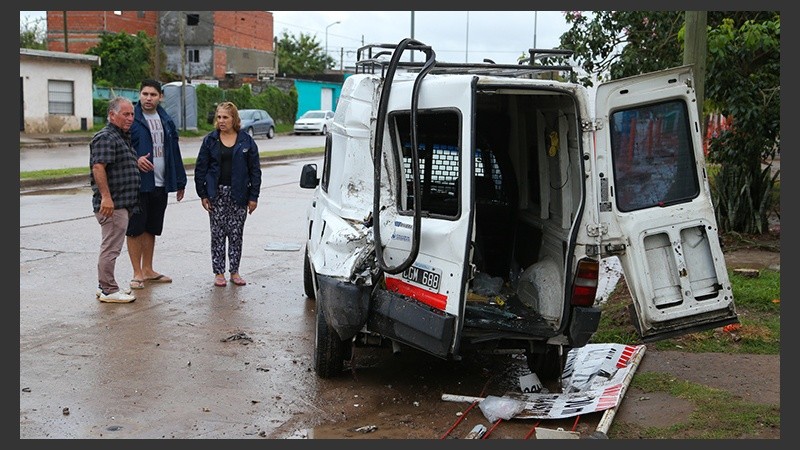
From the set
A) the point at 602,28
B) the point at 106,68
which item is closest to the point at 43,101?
the point at 106,68

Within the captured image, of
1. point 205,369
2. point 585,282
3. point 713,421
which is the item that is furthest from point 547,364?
point 205,369

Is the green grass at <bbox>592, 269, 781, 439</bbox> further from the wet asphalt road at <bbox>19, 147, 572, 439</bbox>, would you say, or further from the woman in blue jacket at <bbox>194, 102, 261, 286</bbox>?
the woman in blue jacket at <bbox>194, 102, 261, 286</bbox>

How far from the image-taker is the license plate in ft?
18.9

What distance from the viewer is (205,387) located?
6.29 meters

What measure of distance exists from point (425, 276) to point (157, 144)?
4.51 metres

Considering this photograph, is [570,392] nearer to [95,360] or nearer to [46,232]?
[95,360]

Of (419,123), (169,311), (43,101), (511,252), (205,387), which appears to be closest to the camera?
(205,387)

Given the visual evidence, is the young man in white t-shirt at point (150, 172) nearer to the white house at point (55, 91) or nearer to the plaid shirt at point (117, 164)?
the plaid shirt at point (117, 164)

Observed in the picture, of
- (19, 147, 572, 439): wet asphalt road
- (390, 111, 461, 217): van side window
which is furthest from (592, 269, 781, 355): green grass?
(390, 111, 461, 217): van side window

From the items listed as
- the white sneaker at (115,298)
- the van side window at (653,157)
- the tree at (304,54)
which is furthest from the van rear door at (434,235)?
the tree at (304,54)

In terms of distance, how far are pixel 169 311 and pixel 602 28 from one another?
6807 mm

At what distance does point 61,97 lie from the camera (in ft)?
119

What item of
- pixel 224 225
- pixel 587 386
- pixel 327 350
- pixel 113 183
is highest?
pixel 113 183

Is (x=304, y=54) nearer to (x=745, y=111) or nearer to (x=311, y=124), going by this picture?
(x=311, y=124)
